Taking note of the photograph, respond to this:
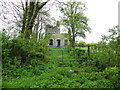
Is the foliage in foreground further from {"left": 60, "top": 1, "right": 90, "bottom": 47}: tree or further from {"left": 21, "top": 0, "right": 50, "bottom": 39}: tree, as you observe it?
{"left": 60, "top": 1, "right": 90, "bottom": 47}: tree

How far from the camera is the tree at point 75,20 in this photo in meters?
12.4

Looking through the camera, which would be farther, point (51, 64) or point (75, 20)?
point (75, 20)

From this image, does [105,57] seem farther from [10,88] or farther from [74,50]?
[10,88]

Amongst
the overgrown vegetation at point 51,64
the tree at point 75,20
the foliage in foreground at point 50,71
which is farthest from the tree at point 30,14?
the tree at point 75,20

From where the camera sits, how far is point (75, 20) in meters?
12.7

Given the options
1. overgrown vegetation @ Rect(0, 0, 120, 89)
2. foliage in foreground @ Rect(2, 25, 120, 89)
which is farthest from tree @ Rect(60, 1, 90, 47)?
foliage in foreground @ Rect(2, 25, 120, 89)

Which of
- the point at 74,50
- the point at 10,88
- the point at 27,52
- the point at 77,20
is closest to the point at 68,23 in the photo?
the point at 77,20

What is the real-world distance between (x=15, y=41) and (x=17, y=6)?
125 inches

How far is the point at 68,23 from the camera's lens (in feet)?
41.8

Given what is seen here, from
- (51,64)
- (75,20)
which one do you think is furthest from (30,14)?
(75,20)

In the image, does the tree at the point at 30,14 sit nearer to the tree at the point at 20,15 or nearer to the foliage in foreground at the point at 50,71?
the tree at the point at 20,15

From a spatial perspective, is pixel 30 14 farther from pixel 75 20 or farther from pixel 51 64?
pixel 75 20

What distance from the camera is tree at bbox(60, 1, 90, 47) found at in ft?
40.6

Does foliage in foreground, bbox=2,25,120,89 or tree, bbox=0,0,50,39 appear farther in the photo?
tree, bbox=0,0,50,39
